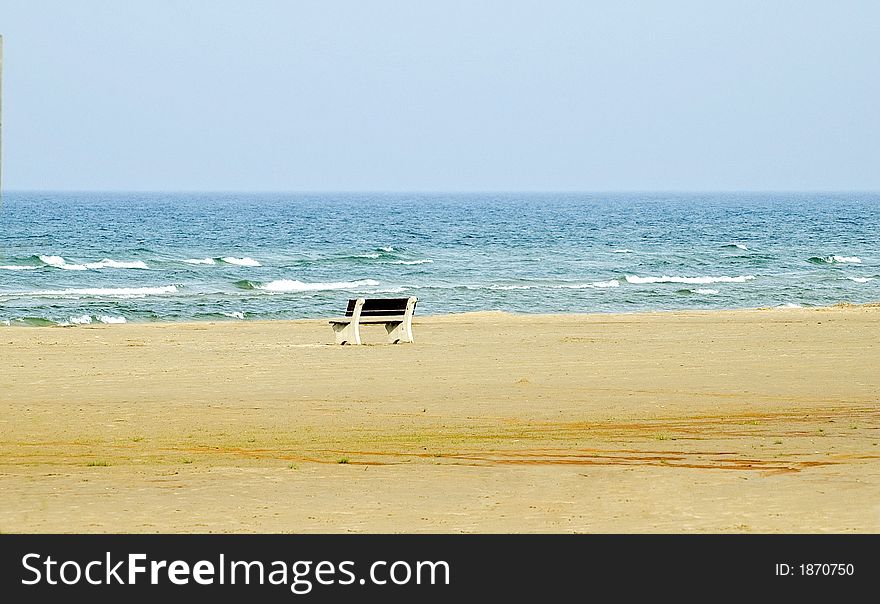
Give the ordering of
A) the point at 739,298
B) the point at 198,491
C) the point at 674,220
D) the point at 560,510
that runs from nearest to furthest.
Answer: the point at 560,510
the point at 198,491
the point at 739,298
the point at 674,220

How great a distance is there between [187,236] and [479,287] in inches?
1352

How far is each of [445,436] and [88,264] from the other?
3699cm

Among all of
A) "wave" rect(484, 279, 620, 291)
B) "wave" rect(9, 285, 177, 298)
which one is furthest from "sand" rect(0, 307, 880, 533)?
"wave" rect(484, 279, 620, 291)

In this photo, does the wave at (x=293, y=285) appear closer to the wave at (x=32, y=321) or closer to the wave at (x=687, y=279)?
the wave at (x=687, y=279)

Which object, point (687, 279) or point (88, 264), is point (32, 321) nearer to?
point (88, 264)

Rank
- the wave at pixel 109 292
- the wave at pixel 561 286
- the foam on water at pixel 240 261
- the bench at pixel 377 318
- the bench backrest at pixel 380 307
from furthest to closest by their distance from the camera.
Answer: the foam on water at pixel 240 261 → the wave at pixel 561 286 → the wave at pixel 109 292 → the bench backrest at pixel 380 307 → the bench at pixel 377 318

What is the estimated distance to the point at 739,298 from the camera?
34.4 m

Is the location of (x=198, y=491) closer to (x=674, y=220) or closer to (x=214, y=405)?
(x=214, y=405)

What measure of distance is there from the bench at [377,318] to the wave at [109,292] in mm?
16345

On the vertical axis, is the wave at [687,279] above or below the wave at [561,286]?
below

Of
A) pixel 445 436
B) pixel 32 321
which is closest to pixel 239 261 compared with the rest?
pixel 32 321

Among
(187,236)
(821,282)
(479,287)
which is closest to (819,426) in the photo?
(479,287)

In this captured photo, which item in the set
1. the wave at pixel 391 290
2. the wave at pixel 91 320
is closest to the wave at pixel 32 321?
the wave at pixel 91 320

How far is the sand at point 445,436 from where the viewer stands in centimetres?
725
